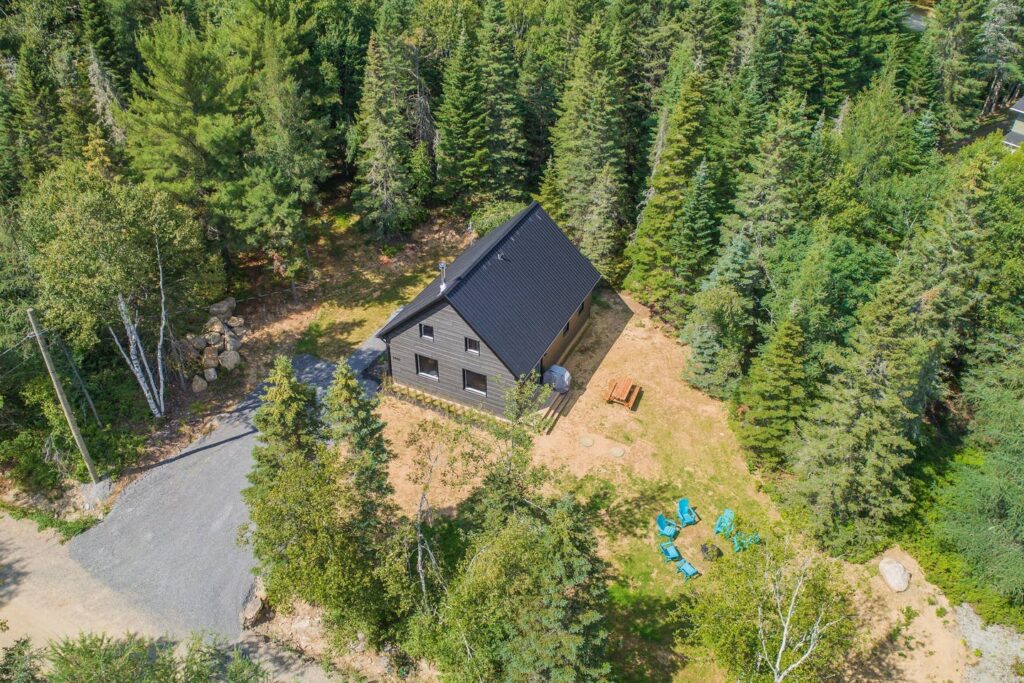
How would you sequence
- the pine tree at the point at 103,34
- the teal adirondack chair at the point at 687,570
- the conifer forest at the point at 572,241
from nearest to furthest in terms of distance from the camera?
the conifer forest at the point at 572,241
the teal adirondack chair at the point at 687,570
the pine tree at the point at 103,34

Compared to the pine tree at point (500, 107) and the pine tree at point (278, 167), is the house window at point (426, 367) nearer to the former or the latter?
the pine tree at point (278, 167)

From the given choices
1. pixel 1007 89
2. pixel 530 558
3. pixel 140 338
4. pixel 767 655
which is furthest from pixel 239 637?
pixel 1007 89

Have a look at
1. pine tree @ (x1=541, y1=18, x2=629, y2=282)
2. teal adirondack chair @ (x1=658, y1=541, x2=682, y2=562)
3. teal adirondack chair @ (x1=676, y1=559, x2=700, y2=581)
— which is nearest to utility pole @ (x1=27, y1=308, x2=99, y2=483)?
teal adirondack chair @ (x1=658, y1=541, x2=682, y2=562)

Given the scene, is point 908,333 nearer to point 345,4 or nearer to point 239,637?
point 239,637

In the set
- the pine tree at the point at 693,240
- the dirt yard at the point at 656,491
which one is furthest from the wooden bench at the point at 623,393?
the pine tree at the point at 693,240

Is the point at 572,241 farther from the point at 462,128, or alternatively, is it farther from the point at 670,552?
the point at 670,552

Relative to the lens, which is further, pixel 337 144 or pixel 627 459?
pixel 337 144
